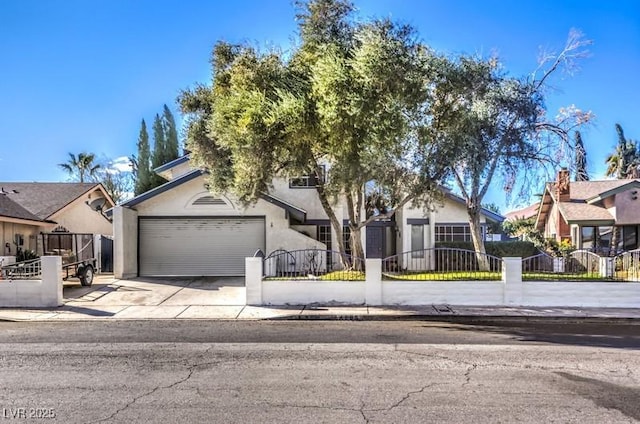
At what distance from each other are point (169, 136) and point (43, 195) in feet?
59.4

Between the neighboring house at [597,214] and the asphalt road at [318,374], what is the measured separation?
14.7 meters

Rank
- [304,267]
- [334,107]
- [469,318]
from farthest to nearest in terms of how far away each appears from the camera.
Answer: [304,267] < [469,318] < [334,107]

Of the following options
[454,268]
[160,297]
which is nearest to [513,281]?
[454,268]

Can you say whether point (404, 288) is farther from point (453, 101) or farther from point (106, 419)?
point (106, 419)

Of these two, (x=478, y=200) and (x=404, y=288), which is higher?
(x=478, y=200)

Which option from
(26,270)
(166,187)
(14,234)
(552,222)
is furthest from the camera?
(552,222)

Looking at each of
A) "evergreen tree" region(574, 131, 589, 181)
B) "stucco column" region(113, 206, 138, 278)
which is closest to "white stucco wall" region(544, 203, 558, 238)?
"evergreen tree" region(574, 131, 589, 181)

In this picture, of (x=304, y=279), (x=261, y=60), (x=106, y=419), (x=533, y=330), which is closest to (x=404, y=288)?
(x=304, y=279)

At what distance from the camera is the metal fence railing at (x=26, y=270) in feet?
42.8

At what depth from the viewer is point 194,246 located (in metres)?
19.5

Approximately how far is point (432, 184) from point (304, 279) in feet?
14.5

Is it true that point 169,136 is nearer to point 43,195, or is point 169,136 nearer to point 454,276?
point 43,195

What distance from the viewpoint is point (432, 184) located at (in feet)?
42.8

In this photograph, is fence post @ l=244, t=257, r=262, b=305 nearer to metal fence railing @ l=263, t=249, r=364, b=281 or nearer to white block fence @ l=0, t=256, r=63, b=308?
metal fence railing @ l=263, t=249, r=364, b=281
